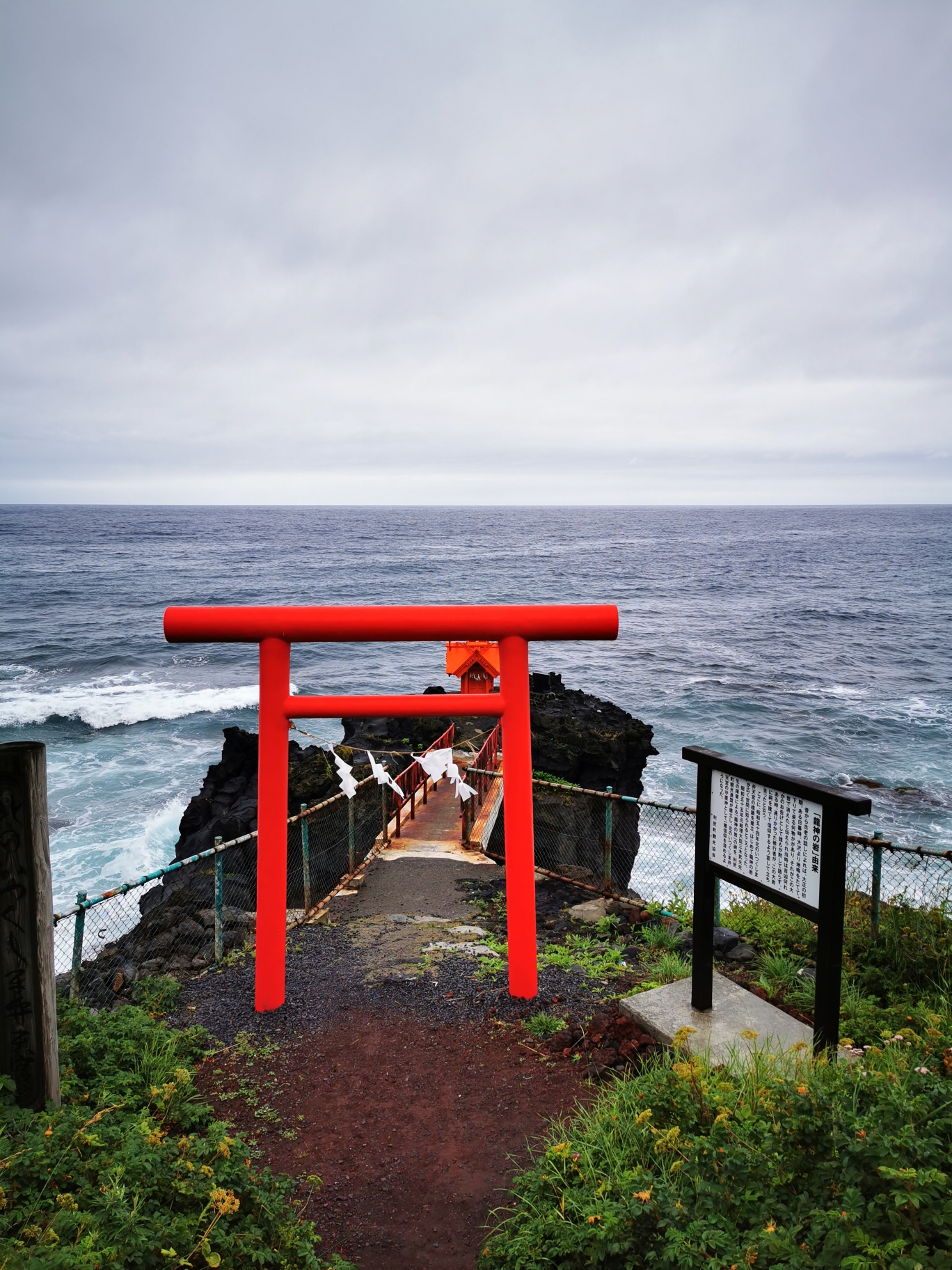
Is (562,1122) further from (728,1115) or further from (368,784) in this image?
(368,784)

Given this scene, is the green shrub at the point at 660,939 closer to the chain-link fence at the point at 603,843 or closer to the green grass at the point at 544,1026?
the green grass at the point at 544,1026

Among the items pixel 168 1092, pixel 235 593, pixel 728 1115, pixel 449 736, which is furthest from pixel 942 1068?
pixel 235 593

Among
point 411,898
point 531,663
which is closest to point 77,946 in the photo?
point 411,898

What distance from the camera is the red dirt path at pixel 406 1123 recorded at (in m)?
4.17

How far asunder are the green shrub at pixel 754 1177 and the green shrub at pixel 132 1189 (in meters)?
1.22

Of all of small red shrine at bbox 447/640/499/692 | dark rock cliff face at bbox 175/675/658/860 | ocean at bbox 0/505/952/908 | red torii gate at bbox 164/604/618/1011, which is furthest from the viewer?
ocean at bbox 0/505/952/908

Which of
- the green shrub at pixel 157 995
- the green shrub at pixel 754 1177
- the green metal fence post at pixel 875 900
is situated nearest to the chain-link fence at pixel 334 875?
the green metal fence post at pixel 875 900

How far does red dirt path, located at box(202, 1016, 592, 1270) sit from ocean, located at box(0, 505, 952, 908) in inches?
496

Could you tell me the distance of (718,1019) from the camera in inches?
223

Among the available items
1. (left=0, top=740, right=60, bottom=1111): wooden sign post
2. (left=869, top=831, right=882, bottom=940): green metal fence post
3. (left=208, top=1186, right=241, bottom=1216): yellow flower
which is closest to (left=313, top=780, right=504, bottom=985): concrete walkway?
(left=0, top=740, right=60, bottom=1111): wooden sign post

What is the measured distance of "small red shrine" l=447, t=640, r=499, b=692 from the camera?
60.4 ft

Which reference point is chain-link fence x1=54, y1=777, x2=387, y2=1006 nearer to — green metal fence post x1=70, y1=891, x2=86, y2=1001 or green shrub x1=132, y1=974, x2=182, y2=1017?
green metal fence post x1=70, y1=891, x2=86, y2=1001

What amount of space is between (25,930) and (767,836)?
15.2 feet

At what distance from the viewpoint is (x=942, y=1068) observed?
4.06 metres
